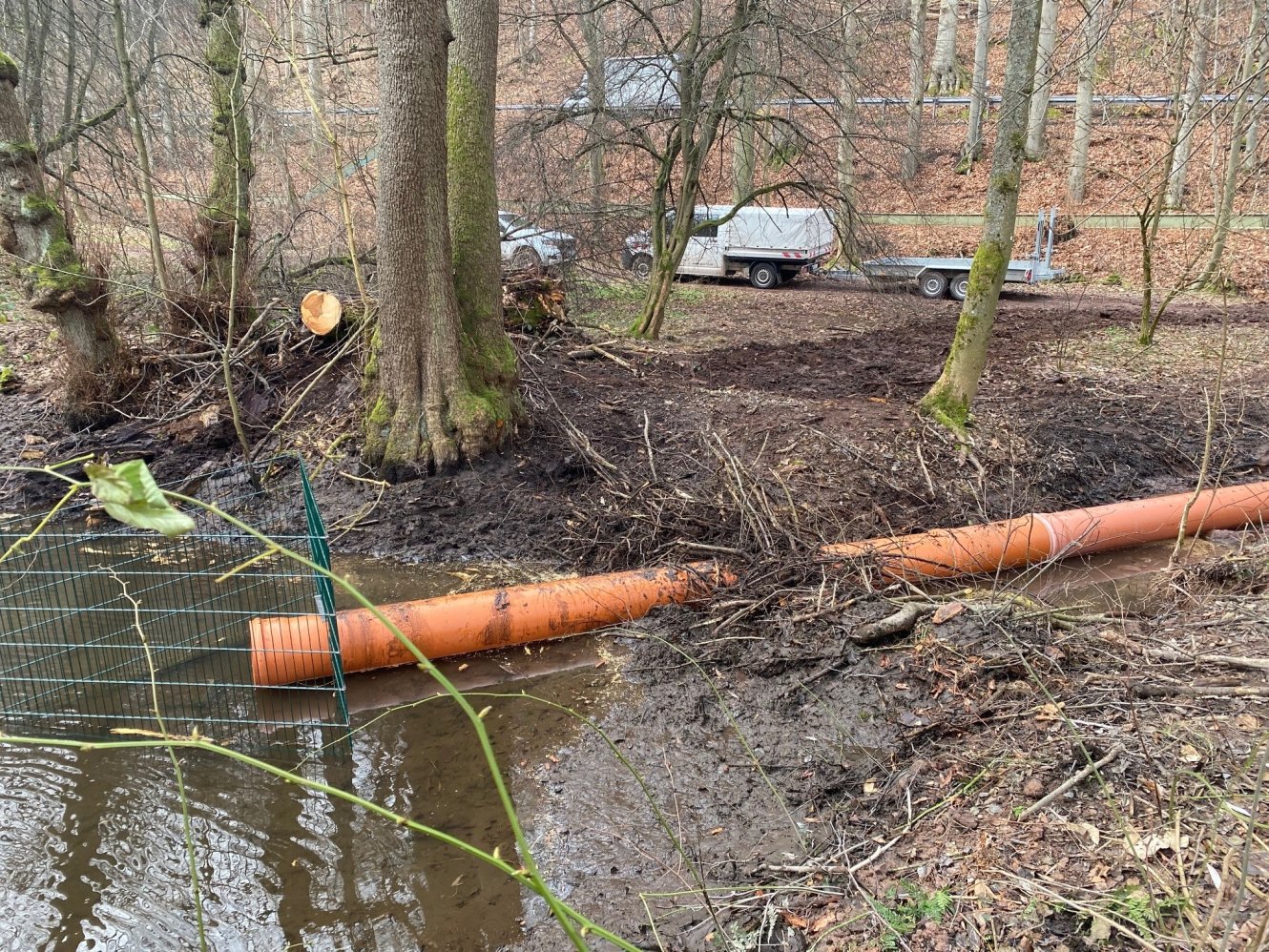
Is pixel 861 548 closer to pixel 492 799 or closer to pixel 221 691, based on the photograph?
pixel 492 799

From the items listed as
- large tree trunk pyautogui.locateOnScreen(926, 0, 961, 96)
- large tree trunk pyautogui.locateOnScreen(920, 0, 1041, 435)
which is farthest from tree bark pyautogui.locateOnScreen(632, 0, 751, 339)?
large tree trunk pyautogui.locateOnScreen(926, 0, 961, 96)

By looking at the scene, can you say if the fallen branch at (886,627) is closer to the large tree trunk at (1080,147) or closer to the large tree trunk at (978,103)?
the large tree trunk at (1080,147)

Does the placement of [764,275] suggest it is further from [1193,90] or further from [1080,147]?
[1193,90]

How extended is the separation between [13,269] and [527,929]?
8400 millimetres

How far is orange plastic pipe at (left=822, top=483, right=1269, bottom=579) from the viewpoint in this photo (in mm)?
5746

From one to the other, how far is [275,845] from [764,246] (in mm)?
15105

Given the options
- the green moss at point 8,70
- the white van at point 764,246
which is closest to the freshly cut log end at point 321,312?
the green moss at point 8,70

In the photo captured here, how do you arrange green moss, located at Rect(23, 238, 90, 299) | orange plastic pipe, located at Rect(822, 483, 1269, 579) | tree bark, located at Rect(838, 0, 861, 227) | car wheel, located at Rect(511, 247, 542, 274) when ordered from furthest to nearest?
1. car wheel, located at Rect(511, 247, 542, 274)
2. tree bark, located at Rect(838, 0, 861, 227)
3. green moss, located at Rect(23, 238, 90, 299)
4. orange plastic pipe, located at Rect(822, 483, 1269, 579)

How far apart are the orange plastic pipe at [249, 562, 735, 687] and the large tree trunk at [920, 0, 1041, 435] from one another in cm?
355

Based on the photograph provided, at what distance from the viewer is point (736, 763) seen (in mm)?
4207

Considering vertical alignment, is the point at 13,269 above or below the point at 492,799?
above

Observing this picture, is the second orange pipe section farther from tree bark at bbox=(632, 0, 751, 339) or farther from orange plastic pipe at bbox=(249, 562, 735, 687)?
tree bark at bbox=(632, 0, 751, 339)

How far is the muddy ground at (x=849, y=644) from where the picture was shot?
9.48ft

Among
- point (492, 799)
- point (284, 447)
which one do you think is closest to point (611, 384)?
point (284, 447)
